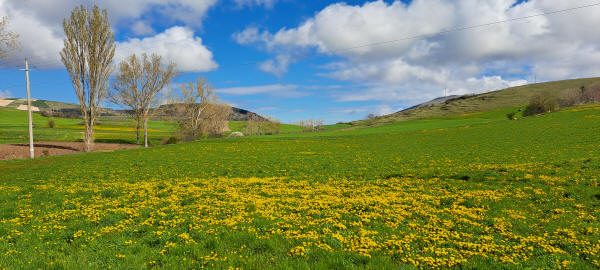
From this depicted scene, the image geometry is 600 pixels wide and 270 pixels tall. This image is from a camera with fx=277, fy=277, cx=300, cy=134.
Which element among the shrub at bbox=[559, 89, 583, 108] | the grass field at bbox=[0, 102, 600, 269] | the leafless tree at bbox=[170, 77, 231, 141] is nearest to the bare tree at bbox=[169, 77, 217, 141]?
the leafless tree at bbox=[170, 77, 231, 141]

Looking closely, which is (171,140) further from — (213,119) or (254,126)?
(254,126)

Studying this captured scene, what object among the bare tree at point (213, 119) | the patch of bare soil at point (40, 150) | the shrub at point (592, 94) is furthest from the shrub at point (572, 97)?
the patch of bare soil at point (40, 150)

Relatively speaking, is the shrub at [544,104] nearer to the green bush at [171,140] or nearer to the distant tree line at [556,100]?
the distant tree line at [556,100]

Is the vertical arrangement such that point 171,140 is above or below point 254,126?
below

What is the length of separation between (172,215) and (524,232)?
14.6 m

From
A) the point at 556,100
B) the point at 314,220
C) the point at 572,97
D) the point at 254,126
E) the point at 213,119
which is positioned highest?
the point at 572,97

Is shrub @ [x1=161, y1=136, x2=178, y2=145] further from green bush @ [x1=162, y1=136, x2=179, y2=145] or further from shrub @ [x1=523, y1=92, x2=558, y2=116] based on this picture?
shrub @ [x1=523, y1=92, x2=558, y2=116]

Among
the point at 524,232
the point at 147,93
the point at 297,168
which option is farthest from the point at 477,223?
the point at 147,93

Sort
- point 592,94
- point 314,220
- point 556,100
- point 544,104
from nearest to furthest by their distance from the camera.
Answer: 1. point 314,220
2. point 544,104
3. point 556,100
4. point 592,94

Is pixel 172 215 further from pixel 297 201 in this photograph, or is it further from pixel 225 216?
pixel 297 201

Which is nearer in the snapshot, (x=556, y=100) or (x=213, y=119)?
(x=556, y=100)

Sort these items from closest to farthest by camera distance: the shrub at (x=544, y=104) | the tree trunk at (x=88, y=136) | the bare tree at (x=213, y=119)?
the tree trunk at (x=88, y=136)
the bare tree at (x=213, y=119)
the shrub at (x=544, y=104)

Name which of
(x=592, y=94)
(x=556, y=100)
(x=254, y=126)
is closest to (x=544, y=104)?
(x=556, y=100)

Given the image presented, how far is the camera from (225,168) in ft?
93.1
